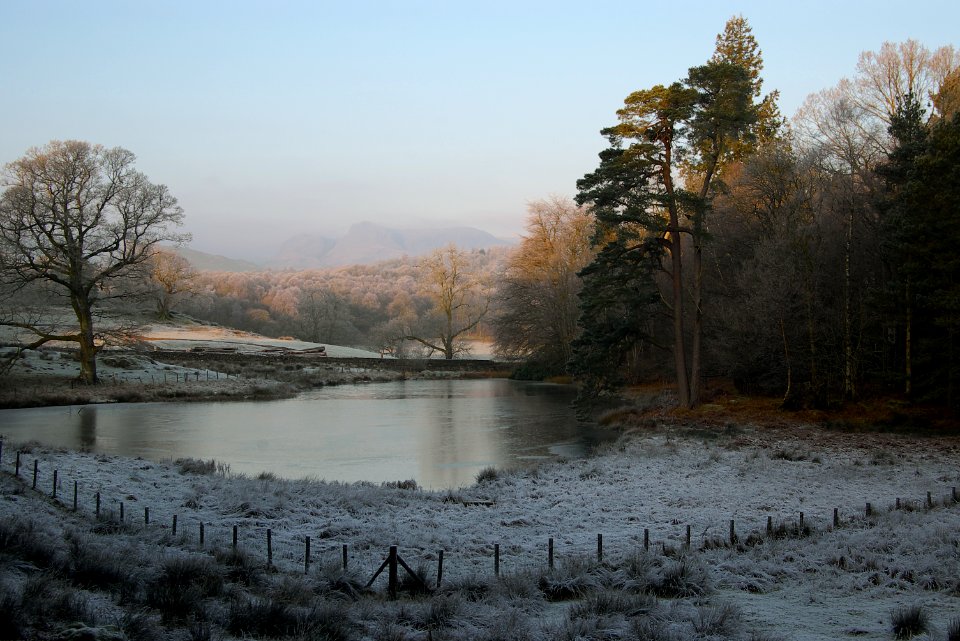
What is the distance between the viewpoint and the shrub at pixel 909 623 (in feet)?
20.8

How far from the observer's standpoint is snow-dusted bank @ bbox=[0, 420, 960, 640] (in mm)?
6922

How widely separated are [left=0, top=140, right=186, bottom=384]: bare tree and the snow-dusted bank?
18.6 metres

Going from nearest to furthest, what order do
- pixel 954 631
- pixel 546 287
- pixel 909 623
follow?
pixel 954 631
pixel 909 623
pixel 546 287

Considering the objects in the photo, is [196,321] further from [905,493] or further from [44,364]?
[905,493]

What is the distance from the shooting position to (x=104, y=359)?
135 feet

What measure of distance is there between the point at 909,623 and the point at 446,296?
58784 mm

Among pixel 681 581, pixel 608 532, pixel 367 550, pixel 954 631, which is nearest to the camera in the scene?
pixel 954 631

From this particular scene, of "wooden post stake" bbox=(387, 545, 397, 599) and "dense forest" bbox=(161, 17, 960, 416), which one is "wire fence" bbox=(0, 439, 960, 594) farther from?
"dense forest" bbox=(161, 17, 960, 416)

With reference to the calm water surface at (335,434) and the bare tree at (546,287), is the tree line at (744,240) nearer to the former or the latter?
the calm water surface at (335,434)

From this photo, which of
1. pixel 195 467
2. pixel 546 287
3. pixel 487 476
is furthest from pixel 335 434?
pixel 546 287

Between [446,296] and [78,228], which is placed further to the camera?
[446,296]

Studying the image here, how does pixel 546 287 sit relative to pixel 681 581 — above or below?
above

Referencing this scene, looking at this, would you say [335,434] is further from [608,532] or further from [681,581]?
[681,581]

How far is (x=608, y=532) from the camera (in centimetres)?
1136
